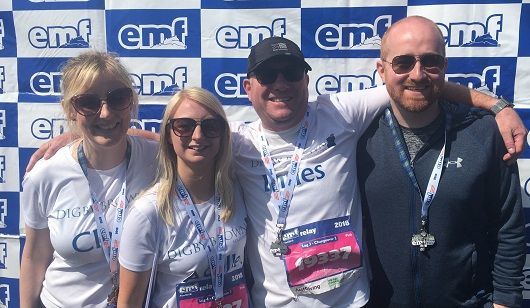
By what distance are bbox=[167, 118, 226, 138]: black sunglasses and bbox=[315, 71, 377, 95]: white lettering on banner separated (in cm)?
111

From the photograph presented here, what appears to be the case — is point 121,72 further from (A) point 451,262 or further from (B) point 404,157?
(A) point 451,262

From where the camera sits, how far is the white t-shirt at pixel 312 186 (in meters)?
2.06

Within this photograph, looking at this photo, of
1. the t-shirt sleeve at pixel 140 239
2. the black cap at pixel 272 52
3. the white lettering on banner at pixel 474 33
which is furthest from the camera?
the white lettering on banner at pixel 474 33

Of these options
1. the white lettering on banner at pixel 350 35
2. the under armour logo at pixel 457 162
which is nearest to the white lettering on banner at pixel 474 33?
the white lettering on banner at pixel 350 35

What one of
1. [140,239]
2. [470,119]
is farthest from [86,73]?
[470,119]

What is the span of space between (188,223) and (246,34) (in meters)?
1.42

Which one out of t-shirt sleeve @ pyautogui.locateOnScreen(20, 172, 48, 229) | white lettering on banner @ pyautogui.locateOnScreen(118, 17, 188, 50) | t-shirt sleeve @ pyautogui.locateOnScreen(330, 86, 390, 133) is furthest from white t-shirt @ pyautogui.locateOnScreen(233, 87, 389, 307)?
white lettering on banner @ pyautogui.locateOnScreen(118, 17, 188, 50)

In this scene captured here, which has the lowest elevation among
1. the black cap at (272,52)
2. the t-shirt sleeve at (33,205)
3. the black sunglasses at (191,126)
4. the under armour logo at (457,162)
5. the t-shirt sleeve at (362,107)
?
the t-shirt sleeve at (33,205)

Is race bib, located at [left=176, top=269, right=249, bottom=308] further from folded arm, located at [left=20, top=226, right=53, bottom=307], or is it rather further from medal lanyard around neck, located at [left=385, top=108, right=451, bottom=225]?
medal lanyard around neck, located at [left=385, top=108, right=451, bottom=225]

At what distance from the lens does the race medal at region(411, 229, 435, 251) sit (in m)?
1.98

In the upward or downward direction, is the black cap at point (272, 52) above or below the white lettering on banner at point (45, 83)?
above

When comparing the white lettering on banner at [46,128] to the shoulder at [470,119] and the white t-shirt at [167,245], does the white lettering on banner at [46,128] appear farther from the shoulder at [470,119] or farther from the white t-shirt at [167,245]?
the shoulder at [470,119]

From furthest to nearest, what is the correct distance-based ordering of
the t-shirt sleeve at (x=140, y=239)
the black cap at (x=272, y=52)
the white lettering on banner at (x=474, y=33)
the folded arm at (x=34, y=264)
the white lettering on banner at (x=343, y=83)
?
1. the white lettering on banner at (x=343, y=83)
2. the white lettering on banner at (x=474, y=33)
3. the folded arm at (x=34, y=264)
4. the black cap at (x=272, y=52)
5. the t-shirt sleeve at (x=140, y=239)

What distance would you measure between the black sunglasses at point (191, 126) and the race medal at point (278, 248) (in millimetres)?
545
